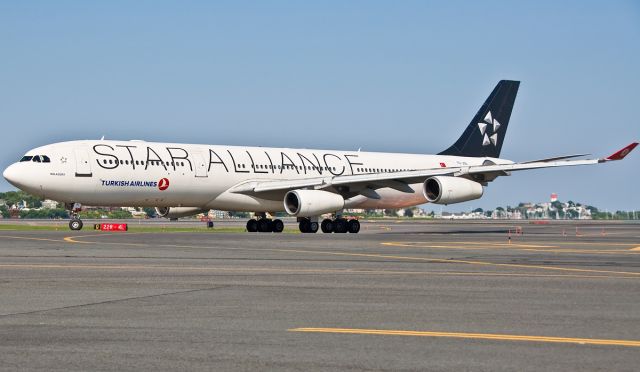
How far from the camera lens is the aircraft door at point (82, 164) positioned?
45875 millimetres

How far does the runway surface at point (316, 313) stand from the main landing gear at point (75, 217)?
72.1 feet

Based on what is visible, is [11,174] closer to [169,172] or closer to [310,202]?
[169,172]

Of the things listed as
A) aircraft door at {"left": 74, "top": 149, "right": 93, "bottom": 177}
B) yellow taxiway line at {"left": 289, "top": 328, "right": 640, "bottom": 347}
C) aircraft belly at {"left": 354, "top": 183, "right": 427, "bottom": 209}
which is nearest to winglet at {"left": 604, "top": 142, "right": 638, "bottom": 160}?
aircraft belly at {"left": 354, "top": 183, "right": 427, "bottom": 209}

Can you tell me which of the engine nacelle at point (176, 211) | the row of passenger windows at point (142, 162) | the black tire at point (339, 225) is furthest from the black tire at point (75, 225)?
the black tire at point (339, 225)

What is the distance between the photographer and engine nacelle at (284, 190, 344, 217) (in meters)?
48.0

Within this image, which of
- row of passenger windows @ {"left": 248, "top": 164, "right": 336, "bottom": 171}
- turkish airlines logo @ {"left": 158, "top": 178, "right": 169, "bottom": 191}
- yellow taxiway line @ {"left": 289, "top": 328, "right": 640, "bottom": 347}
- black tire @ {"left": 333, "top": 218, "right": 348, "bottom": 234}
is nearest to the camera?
yellow taxiway line @ {"left": 289, "top": 328, "right": 640, "bottom": 347}

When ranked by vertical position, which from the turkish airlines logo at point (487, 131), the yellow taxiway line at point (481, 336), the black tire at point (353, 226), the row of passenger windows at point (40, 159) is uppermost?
the turkish airlines logo at point (487, 131)

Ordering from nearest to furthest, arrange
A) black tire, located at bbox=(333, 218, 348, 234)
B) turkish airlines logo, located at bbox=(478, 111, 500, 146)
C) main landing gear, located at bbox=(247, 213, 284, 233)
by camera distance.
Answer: black tire, located at bbox=(333, 218, 348, 234), main landing gear, located at bbox=(247, 213, 284, 233), turkish airlines logo, located at bbox=(478, 111, 500, 146)

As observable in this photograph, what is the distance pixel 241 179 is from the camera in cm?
5075

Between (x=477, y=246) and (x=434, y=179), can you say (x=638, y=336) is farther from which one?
(x=434, y=179)

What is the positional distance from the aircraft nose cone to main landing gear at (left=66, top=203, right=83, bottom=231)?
9.74 ft

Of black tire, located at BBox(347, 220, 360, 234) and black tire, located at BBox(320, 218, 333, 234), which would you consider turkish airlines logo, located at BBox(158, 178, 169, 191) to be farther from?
black tire, located at BBox(347, 220, 360, 234)

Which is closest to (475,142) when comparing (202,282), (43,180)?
(43,180)

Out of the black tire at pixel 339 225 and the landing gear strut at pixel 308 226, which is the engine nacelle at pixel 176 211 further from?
the black tire at pixel 339 225
